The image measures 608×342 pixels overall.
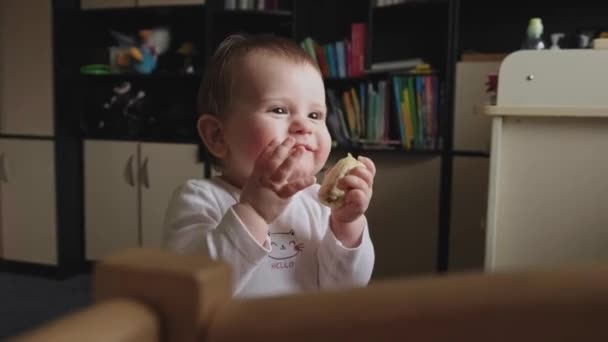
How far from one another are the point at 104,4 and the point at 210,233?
7.21ft

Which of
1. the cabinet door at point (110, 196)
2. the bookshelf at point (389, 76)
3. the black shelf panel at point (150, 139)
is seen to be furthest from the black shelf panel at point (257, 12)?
the cabinet door at point (110, 196)

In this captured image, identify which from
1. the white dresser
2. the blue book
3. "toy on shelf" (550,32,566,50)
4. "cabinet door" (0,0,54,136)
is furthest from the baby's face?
"cabinet door" (0,0,54,136)

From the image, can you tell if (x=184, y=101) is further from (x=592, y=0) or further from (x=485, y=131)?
(x=592, y=0)

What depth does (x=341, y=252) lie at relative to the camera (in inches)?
29.3

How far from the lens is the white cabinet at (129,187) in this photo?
2469mm

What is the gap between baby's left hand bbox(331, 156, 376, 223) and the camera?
2.35ft

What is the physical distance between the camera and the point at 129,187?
257 centimetres

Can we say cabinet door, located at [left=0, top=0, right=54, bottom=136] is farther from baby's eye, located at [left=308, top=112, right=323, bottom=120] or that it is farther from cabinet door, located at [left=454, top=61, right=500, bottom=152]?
baby's eye, located at [left=308, top=112, right=323, bottom=120]

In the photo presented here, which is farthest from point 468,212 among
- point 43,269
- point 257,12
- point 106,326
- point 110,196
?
point 106,326

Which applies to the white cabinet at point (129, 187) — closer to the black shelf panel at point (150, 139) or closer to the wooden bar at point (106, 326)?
the black shelf panel at point (150, 139)

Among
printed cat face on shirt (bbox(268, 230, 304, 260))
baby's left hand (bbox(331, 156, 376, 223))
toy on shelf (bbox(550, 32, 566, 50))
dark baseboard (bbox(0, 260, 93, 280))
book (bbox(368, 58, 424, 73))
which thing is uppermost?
toy on shelf (bbox(550, 32, 566, 50))

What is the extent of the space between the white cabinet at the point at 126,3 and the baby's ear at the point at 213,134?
66.1 inches

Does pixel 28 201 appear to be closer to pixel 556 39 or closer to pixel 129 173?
pixel 129 173

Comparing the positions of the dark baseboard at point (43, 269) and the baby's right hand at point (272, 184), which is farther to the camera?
the dark baseboard at point (43, 269)
